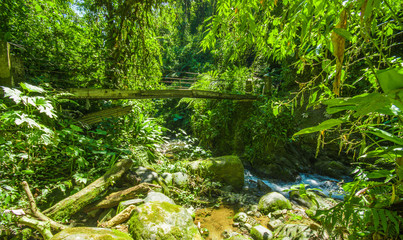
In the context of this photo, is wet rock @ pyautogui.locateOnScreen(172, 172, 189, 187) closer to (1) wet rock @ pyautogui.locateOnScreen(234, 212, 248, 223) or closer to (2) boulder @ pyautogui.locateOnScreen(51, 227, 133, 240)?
(1) wet rock @ pyautogui.locateOnScreen(234, 212, 248, 223)

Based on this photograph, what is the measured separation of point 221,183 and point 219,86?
11.8 ft

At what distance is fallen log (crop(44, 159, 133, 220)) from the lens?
218cm

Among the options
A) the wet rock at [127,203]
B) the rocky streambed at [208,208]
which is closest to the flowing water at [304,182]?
the rocky streambed at [208,208]

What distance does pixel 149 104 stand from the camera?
550 cm

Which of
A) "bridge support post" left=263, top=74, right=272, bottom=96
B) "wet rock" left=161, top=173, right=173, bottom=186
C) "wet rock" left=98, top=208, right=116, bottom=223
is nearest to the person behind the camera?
"wet rock" left=98, top=208, right=116, bottom=223

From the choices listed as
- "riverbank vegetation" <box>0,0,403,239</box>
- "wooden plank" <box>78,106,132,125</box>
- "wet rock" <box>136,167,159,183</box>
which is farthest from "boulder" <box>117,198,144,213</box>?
"wooden plank" <box>78,106,132,125</box>

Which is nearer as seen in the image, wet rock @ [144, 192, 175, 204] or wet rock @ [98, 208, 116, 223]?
wet rock @ [98, 208, 116, 223]

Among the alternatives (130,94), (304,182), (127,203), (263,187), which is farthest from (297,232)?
(130,94)

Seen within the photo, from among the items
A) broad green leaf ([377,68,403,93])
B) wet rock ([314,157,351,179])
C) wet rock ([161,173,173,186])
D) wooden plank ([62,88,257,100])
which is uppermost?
wooden plank ([62,88,257,100])

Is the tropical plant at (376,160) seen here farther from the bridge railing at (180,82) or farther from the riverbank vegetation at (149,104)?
the bridge railing at (180,82)

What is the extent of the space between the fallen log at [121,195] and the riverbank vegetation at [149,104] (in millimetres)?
144

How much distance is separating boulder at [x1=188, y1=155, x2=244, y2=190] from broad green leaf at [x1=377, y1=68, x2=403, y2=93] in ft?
13.2

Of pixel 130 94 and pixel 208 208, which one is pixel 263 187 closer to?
pixel 208 208

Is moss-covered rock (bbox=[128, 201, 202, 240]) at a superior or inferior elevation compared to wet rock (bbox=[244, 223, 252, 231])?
superior
